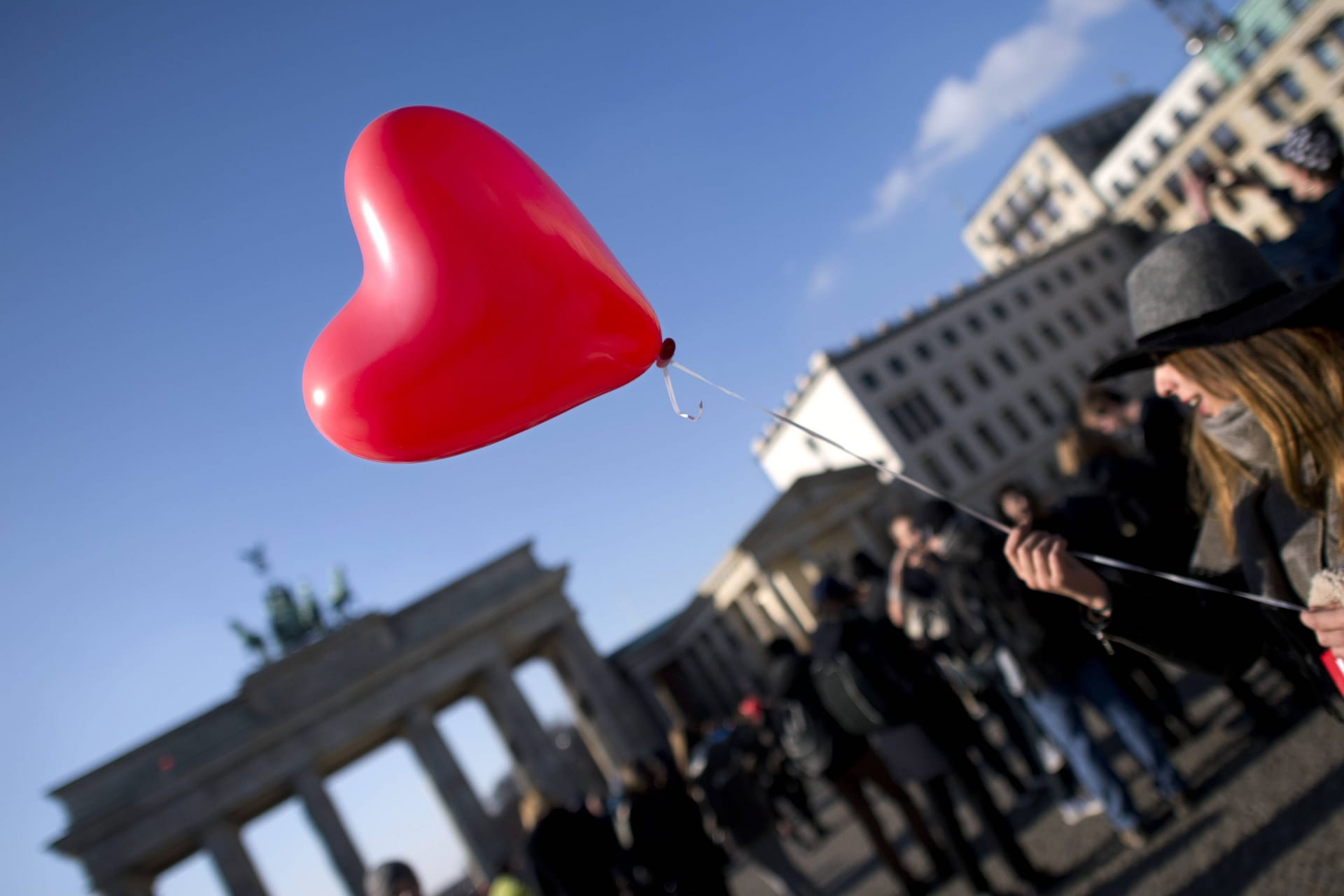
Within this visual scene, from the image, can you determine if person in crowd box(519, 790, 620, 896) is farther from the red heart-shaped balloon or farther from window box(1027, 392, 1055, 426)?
window box(1027, 392, 1055, 426)

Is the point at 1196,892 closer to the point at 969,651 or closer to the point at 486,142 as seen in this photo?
the point at 969,651

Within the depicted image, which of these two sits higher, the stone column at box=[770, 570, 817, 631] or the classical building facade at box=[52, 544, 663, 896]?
the classical building facade at box=[52, 544, 663, 896]

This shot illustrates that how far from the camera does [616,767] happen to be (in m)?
29.6

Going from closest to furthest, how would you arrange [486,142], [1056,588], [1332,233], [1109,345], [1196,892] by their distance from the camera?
[1056,588] < [486,142] < [1196,892] < [1332,233] < [1109,345]

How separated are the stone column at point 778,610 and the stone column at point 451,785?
55.6 feet

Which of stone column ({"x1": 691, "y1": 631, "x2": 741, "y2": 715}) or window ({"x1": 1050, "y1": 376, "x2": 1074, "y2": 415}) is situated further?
window ({"x1": 1050, "y1": 376, "x2": 1074, "y2": 415})

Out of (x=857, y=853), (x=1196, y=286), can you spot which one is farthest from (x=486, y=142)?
(x=857, y=853)

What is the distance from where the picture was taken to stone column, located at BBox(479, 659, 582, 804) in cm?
2822

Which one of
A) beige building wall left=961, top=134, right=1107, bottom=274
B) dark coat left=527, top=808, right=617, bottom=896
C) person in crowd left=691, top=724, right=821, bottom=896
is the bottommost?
person in crowd left=691, top=724, right=821, bottom=896

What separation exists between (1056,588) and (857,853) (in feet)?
27.3

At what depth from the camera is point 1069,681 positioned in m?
5.28

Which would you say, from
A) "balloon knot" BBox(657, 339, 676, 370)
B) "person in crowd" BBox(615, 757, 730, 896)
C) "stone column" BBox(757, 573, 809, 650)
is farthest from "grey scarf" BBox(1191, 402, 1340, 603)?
"stone column" BBox(757, 573, 809, 650)

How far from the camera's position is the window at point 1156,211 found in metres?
52.5

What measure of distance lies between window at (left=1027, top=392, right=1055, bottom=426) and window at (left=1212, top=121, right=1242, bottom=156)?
1673 cm
